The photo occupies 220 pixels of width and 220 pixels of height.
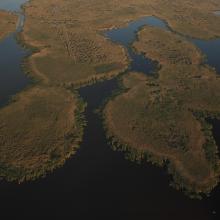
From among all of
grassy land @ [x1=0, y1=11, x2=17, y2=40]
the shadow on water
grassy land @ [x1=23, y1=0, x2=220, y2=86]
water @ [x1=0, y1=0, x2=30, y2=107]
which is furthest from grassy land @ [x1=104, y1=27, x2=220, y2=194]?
grassy land @ [x1=0, y1=11, x2=17, y2=40]

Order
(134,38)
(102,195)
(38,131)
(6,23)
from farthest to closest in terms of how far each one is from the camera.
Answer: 1. (6,23)
2. (134,38)
3. (38,131)
4. (102,195)

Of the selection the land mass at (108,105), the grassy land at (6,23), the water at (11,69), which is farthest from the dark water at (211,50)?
the grassy land at (6,23)

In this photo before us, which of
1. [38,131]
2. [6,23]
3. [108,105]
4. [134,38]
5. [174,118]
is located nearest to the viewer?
[38,131]

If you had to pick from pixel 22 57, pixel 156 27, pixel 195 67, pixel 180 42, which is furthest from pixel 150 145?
pixel 156 27

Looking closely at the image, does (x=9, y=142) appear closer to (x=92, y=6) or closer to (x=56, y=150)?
(x=56, y=150)

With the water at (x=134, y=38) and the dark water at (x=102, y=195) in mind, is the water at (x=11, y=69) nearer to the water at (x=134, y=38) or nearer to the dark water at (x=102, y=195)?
the dark water at (x=102, y=195)

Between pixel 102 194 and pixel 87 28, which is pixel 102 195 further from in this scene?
pixel 87 28

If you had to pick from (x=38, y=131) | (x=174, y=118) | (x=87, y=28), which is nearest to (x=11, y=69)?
(x=38, y=131)

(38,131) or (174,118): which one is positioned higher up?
(38,131)
